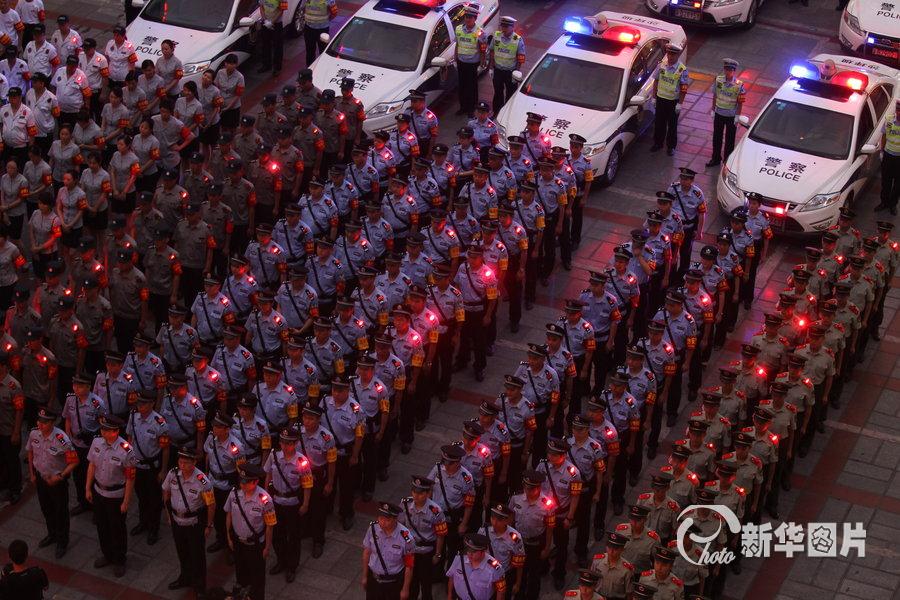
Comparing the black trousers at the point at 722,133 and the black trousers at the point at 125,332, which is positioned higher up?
the black trousers at the point at 722,133

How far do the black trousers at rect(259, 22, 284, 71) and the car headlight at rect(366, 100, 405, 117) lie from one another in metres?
3.09

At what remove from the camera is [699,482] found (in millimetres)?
16297

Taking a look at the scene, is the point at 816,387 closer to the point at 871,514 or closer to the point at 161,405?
the point at 871,514

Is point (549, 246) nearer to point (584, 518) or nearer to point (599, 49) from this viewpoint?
point (599, 49)

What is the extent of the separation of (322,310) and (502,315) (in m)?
2.52

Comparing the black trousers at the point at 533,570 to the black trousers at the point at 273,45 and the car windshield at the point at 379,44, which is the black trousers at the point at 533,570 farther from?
the black trousers at the point at 273,45

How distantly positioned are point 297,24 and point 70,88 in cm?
526

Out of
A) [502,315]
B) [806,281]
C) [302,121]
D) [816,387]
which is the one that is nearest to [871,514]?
[816,387]

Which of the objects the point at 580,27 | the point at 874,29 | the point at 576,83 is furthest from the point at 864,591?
the point at 874,29

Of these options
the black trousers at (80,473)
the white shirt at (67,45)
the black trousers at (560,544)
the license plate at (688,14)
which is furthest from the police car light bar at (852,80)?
the black trousers at (80,473)

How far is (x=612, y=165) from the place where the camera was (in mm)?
23141

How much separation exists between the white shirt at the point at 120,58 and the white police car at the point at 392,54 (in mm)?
2518

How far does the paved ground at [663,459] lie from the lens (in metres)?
16.6

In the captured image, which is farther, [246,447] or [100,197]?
[100,197]
